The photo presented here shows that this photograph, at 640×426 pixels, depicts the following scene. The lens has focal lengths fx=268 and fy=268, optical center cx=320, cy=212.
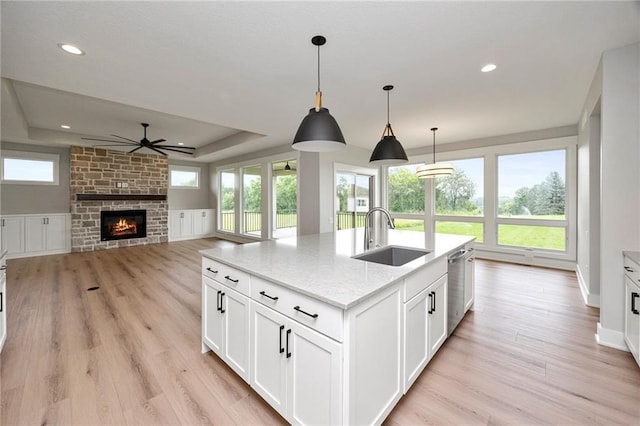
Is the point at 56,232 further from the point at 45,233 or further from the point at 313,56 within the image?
the point at 313,56

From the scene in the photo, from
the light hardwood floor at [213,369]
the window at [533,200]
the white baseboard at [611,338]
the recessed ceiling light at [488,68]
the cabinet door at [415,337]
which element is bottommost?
the light hardwood floor at [213,369]

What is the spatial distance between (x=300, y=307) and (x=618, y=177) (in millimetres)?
2875

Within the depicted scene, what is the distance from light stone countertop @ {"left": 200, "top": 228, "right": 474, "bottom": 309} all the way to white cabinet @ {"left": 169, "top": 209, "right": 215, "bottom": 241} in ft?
22.3

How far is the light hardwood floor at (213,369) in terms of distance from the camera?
159 cm

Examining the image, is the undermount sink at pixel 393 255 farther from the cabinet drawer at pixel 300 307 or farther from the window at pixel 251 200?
the window at pixel 251 200

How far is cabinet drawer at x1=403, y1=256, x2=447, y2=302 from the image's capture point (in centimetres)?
163

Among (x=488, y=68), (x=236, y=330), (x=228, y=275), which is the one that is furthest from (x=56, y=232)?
(x=488, y=68)

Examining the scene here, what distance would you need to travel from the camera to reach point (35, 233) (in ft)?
19.6

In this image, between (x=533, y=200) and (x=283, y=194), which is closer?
(x=533, y=200)

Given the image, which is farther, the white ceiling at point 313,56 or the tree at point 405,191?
the tree at point 405,191

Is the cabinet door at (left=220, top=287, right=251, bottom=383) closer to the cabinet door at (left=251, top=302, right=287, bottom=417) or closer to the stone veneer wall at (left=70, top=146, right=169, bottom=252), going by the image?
the cabinet door at (left=251, top=302, right=287, bottom=417)

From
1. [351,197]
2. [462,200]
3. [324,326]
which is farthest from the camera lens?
[351,197]

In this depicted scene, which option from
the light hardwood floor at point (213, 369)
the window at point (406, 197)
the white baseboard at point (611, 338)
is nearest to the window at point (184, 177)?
the light hardwood floor at point (213, 369)

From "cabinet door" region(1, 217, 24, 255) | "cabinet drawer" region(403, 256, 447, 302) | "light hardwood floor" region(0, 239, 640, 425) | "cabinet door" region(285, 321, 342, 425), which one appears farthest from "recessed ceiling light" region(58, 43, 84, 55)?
"cabinet door" region(1, 217, 24, 255)
